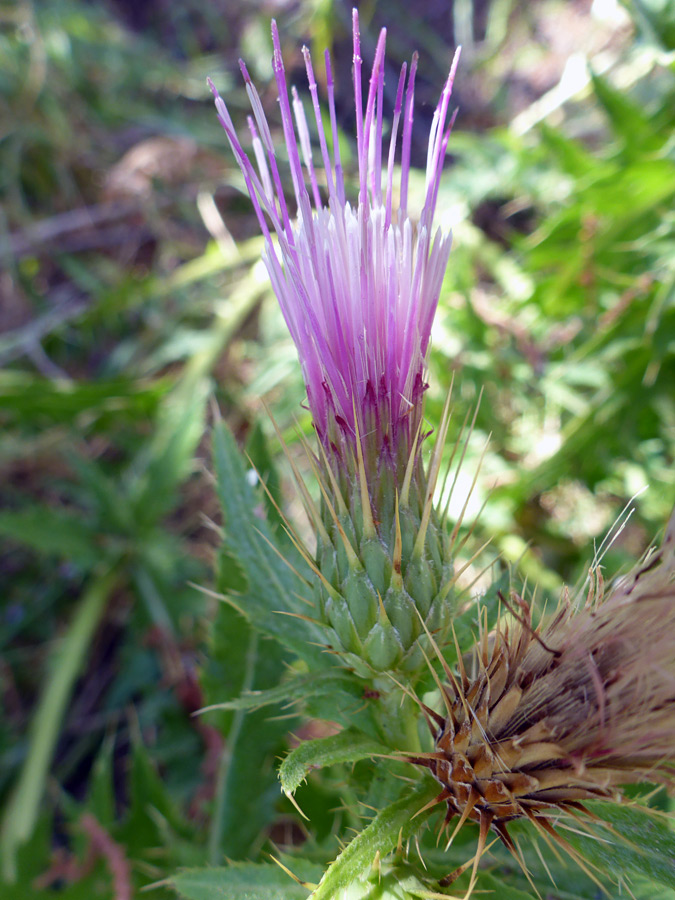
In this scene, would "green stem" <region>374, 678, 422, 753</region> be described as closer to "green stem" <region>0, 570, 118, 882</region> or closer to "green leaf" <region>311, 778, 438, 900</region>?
"green leaf" <region>311, 778, 438, 900</region>

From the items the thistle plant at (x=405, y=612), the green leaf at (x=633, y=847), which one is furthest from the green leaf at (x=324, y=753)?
the green leaf at (x=633, y=847)

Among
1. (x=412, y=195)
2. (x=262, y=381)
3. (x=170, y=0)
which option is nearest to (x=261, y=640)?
(x=262, y=381)

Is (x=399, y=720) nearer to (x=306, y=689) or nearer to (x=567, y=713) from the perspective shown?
(x=306, y=689)

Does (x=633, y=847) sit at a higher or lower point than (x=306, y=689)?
lower

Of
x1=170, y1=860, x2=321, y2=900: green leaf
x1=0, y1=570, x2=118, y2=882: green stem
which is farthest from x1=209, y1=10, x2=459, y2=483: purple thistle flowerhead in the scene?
x1=0, y1=570, x2=118, y2=882: green stem

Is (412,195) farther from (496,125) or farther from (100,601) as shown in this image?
(100,601)

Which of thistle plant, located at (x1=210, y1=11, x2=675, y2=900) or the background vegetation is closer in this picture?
thistle plant, located at (x1=210, y1=11, x2=675, y2=900)

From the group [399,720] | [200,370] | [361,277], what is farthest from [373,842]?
[200,370]
